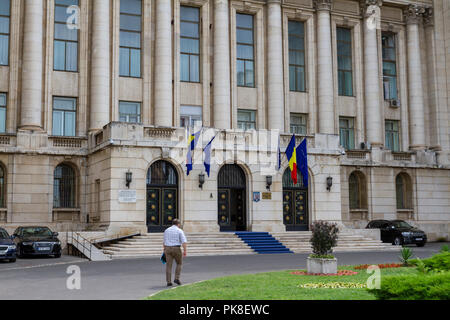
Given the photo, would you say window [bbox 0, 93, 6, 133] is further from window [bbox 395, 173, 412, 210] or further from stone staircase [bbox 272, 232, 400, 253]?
window [bbox 395, 173, 412, 210]

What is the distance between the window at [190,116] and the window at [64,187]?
8.11 m

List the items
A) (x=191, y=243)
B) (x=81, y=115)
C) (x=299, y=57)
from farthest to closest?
1. (x=299, y=57)
2. (x=81, y=115)
3. (x=191, y=243)

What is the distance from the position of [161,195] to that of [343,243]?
10.9 meters

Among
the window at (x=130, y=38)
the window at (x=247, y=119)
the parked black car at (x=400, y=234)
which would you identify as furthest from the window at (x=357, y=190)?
the window at (x=130, y=38)

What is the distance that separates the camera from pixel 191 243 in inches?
1267

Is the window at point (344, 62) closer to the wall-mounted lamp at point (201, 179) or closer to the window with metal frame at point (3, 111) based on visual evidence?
the wall-mounted lamp at point (201, 179)

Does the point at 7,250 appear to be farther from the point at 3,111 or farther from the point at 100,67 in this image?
the point at 100,67

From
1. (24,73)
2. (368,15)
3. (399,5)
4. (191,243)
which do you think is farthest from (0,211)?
(399,5)

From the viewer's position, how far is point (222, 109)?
4081 centimetres

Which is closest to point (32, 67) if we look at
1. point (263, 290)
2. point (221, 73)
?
point (221, 73)

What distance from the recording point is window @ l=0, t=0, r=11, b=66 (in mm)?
37344

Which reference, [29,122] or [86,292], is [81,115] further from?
[86,292]

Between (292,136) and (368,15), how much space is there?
16.3 meters

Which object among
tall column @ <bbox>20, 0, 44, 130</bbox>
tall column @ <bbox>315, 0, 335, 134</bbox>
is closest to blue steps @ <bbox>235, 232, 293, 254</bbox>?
tall column @ <bbox>315, 0, 335, 134</bbox>
